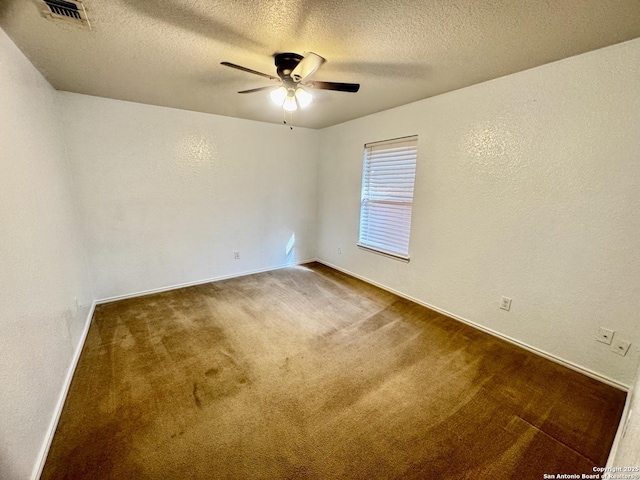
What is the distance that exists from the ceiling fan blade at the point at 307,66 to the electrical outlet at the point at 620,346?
2.75 meters

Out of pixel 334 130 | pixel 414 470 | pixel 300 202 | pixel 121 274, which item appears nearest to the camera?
pixel 414 470

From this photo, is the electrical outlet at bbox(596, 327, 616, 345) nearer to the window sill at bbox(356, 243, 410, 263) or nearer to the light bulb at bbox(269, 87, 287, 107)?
the window sill at bbox(356, 243, 410, 263)

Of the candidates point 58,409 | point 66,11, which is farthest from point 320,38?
point 58,409

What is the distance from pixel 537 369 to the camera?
1934 millimetres

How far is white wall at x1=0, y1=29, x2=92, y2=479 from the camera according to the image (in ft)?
3.74

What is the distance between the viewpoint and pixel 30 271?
4.72ft

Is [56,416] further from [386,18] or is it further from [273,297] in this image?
[386,18]

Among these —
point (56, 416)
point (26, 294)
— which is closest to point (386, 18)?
point (26, 294)

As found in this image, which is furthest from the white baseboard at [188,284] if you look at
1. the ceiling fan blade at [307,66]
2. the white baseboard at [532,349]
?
the ceiling fan blade at [307,66]

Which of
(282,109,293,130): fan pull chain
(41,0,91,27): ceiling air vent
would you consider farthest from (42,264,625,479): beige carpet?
(282,109,293,130): fan pull chain

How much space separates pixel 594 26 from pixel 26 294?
11.5ft

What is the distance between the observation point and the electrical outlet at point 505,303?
2248 mm

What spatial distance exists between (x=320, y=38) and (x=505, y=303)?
2.58 m

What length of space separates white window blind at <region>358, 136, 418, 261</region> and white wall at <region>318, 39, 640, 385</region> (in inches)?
6.8
